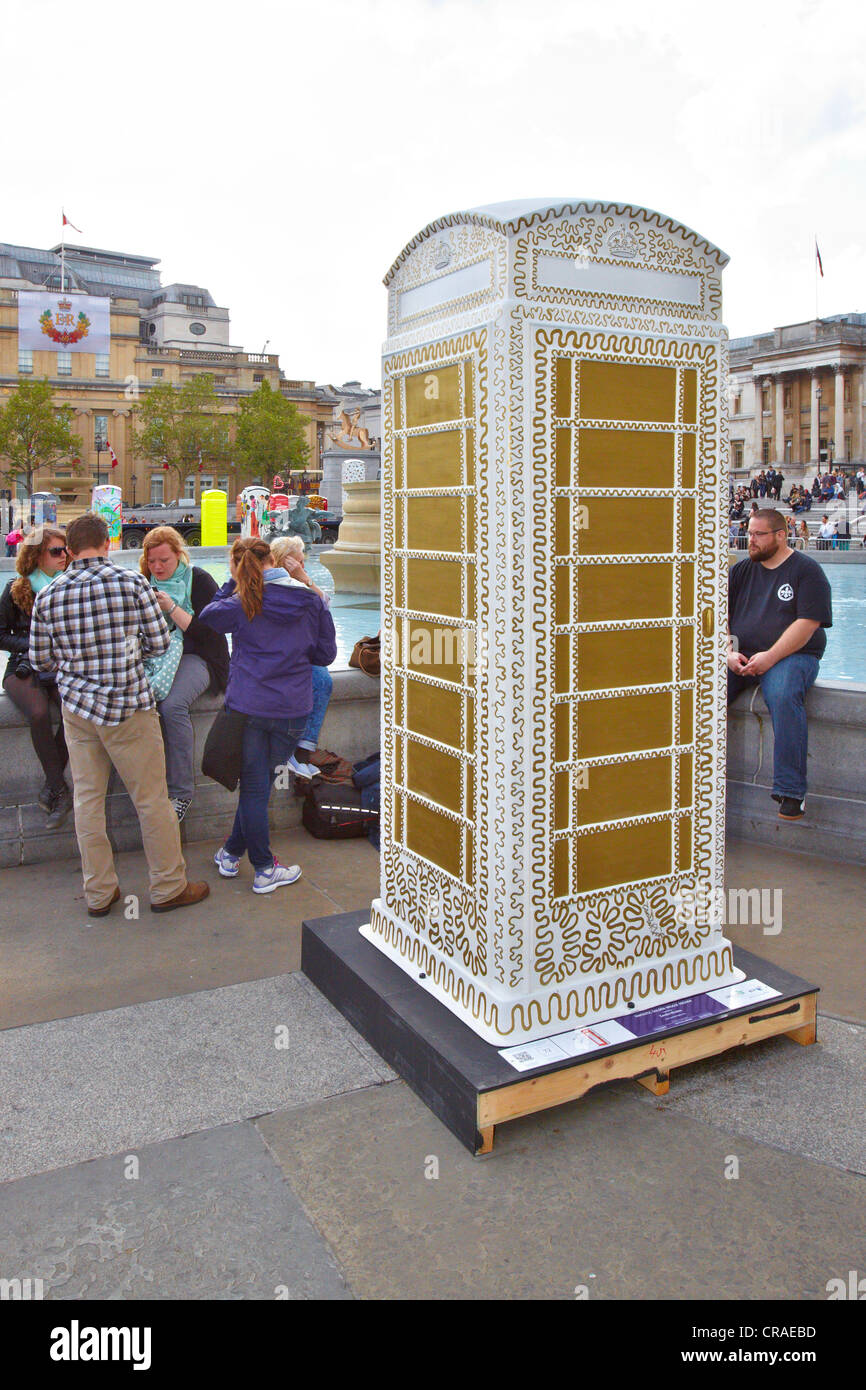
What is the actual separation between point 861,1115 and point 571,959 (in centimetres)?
111

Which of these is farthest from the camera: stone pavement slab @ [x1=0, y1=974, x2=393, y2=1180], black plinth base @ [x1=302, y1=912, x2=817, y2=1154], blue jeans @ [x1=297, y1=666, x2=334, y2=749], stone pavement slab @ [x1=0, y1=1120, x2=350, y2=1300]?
blue jeans @ [x1=297, y1=666, x2=334, y2=749]

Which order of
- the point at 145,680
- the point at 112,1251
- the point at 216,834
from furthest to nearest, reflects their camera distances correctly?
the point at 216,834 → the point at 145,680 → the point at 112,1251

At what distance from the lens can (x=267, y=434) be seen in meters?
81.1

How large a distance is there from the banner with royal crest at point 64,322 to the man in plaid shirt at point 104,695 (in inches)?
2723

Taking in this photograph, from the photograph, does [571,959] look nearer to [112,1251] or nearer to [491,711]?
[491,711]

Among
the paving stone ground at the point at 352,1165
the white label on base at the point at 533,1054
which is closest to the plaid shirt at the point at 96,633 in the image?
the paving stone ground at the point at 352,1165

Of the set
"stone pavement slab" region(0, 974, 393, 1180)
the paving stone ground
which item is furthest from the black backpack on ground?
"stone pavement slab" region(0, 974, 393, 1180)

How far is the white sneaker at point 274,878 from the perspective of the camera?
6184 mm

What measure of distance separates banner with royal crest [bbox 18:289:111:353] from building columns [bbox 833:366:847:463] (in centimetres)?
6640

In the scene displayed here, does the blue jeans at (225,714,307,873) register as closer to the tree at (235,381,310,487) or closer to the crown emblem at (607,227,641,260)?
the crown emblem at (607,227,641,260)

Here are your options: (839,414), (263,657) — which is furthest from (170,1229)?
(839,414)

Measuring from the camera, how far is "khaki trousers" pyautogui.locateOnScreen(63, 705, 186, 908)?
18.7 ft

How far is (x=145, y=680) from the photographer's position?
573 centimetres
